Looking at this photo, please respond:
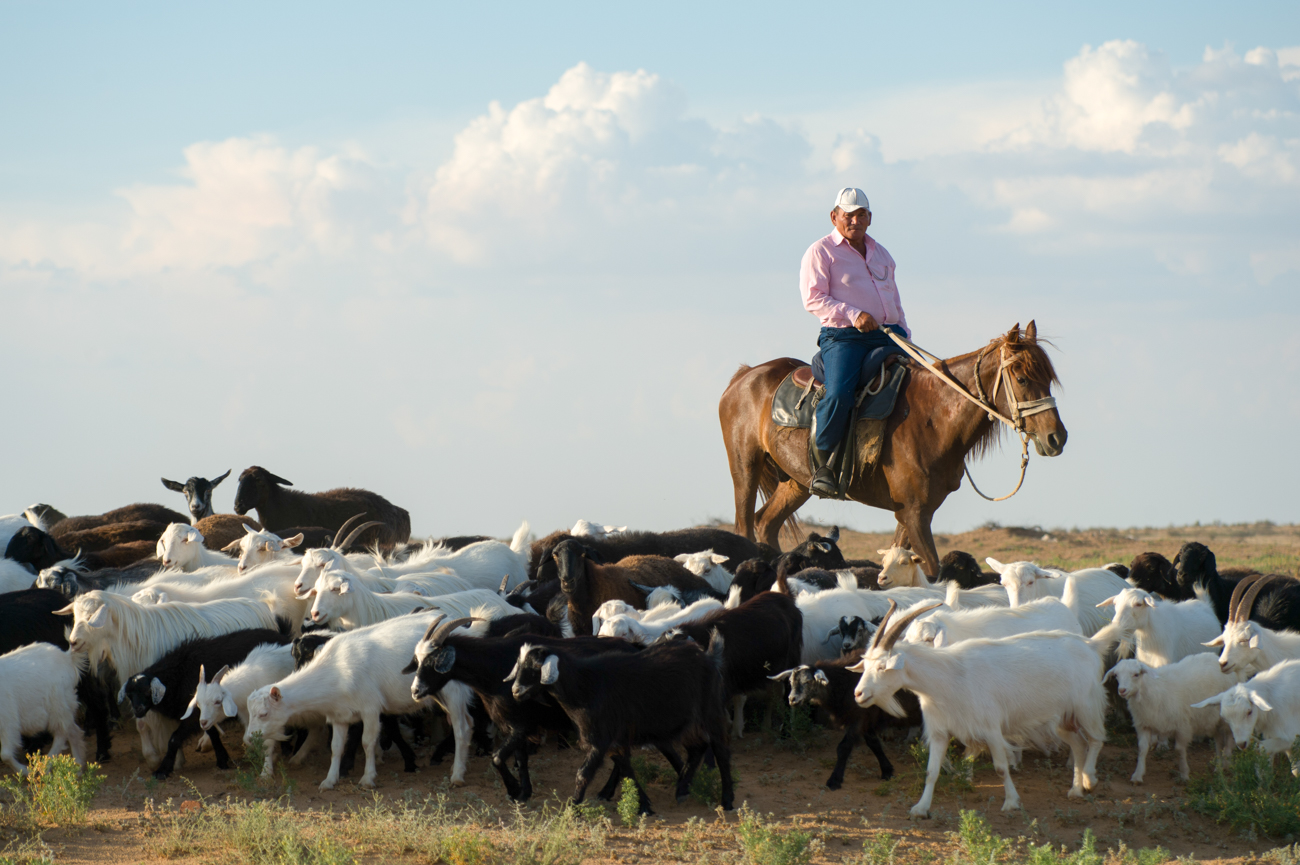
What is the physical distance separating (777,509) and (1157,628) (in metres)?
5.05

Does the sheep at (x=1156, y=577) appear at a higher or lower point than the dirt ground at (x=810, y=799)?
higher

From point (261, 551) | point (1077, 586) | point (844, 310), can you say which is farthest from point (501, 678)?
point (844, 310)

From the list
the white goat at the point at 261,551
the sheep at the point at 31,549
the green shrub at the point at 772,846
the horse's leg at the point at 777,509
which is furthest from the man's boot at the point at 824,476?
the sheep at the point at 31,549

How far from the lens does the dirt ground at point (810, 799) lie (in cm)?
618

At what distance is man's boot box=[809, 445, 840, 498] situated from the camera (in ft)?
36.3

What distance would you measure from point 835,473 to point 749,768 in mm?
4160

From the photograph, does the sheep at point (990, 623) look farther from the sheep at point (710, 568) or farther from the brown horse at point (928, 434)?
the sheep at point (710, 568)

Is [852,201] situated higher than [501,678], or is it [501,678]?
[852,201]

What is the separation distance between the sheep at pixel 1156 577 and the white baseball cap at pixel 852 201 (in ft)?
12.2

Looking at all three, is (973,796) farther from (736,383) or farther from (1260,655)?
(736,383)

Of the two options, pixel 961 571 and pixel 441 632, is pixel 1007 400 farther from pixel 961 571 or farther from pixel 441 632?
pixel 441 632

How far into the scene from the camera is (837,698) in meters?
6.90

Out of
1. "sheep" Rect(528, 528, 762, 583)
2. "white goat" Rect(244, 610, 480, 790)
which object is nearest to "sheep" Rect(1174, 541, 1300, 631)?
Answer: "sheep" Rect(528, 528, 762, 583)

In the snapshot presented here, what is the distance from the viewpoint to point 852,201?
10812 mm
